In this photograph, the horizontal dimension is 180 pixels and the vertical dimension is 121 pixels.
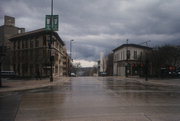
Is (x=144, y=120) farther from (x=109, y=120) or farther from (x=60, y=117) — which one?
(x=60, y=117)

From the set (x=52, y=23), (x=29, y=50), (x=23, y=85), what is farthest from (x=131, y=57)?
(x=23, y=85)

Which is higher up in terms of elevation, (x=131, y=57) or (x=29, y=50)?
(x=29, y=50)

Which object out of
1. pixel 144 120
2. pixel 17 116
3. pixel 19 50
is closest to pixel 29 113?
pixel 17 116

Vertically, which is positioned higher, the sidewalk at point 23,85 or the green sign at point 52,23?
the green sign at point 52,23

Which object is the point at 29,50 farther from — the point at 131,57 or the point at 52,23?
the point at 131,57

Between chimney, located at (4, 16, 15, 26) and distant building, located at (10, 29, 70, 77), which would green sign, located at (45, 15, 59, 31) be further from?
chimney, located at (4, 16, 15, 26)

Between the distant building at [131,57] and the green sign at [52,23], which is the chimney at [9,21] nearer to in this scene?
the distant building at [131,57]

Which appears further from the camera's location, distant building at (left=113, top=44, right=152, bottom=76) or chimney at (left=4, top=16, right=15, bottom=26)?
chimney at (left=4, top=16, right=15, bottom=26)

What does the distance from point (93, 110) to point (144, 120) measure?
2.76 m

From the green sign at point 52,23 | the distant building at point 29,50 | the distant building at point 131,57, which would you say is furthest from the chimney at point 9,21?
the green sign at point 52,23

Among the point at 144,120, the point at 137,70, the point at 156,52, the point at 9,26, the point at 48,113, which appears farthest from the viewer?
the point at 9,26

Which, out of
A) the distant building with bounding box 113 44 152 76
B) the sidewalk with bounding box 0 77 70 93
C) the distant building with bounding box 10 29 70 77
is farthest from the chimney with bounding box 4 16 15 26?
the sidewalk with bounding box 0 77 70 93

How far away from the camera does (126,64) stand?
75.8 m

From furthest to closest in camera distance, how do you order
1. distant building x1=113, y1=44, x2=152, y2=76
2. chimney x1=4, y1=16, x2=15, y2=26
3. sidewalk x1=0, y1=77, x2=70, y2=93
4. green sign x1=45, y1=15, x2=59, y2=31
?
chimney x1=4, y1=16, x2=15, y2=26, distant building x1=113, y1=44, x2=152, y2=76, green sign x1=45, y1=15, x2=59, y2=31, sidewalk x1=0, y1=77, x2=70, y2=93
